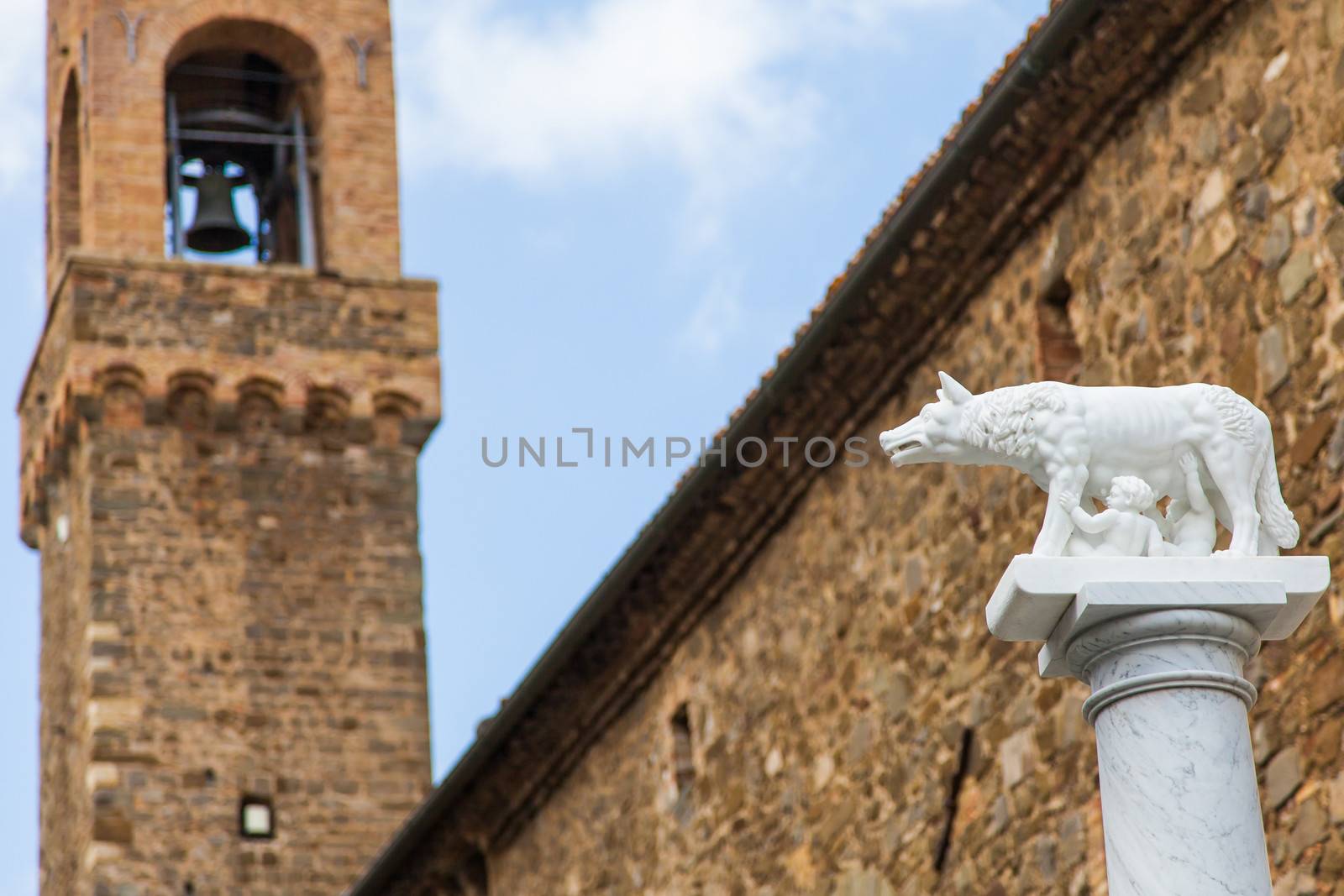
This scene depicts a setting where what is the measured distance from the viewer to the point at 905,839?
11484mm

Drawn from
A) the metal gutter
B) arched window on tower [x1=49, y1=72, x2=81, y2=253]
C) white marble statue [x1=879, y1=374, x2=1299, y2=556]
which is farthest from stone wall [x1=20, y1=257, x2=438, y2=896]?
white marble statue [x1=879, y1=374, x2=1299, y2=556]

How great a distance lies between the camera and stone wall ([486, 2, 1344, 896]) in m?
8.78

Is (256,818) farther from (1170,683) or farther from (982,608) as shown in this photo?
(1170,683)

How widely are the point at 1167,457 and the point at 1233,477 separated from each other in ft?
0.49

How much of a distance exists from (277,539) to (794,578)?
8448mm

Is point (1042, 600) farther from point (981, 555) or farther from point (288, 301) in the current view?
point (288, 301)

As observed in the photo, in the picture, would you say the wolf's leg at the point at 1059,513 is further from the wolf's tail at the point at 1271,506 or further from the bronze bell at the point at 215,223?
the bronze bell at the point at 215,223

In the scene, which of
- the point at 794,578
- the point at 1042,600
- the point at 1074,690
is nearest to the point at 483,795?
the point at 794,578

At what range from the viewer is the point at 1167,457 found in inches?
234

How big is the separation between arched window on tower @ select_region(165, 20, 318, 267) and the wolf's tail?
53.6ft

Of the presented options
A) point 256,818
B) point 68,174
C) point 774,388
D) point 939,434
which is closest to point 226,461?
point 256,818

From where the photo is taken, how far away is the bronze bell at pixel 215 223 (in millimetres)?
21656

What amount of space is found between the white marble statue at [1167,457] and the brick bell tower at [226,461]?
14.3 meters

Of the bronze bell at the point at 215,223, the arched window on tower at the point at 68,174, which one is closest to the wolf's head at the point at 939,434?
the bronze bell at the point at 215,223
